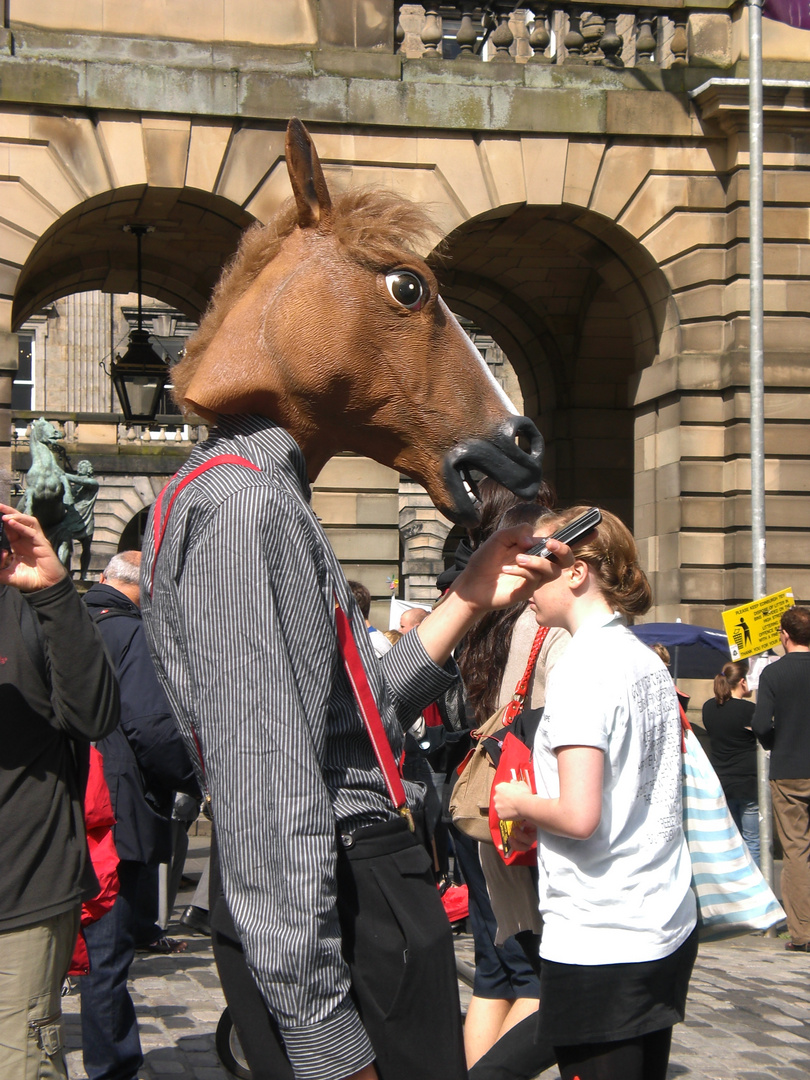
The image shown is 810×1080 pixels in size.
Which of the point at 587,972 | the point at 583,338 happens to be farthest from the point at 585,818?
the point at 583,338

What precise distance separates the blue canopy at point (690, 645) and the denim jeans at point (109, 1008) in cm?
642

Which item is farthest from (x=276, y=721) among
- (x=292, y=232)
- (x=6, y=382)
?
(x=6, y=382)

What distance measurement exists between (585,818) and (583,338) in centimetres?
1360

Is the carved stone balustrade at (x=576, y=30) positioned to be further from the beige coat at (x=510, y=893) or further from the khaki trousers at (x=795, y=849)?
the beige coat at (x=510, y=893)

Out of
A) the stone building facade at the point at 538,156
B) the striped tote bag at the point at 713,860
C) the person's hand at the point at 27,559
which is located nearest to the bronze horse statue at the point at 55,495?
the stone building facade at the point at 538,156

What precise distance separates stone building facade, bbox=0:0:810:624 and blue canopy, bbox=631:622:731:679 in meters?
0.50

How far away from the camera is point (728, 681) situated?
10.3 meters

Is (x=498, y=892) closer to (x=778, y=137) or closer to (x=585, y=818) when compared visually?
(x=585, y=818)

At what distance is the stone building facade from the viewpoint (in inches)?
443

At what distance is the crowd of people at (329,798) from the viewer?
1.82 metres

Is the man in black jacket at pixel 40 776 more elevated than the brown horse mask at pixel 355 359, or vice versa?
the brown horse mask at pixel 355 359

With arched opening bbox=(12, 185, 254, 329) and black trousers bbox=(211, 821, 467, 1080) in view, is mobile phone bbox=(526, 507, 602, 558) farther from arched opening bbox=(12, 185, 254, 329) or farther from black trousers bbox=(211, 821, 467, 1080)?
arched opening bbox=(12, 185, 254, 329)

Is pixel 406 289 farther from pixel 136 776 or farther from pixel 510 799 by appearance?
pixel 136 776

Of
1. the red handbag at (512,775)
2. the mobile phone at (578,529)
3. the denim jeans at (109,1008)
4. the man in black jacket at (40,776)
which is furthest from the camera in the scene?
the denim jeans at (109,1008)
